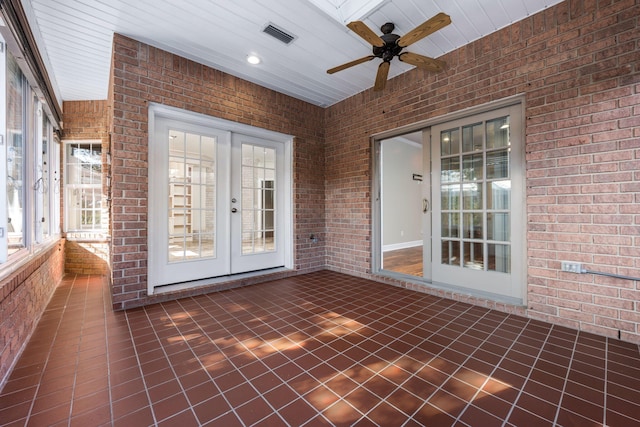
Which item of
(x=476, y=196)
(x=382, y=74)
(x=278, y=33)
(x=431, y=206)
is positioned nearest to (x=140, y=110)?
(x=278, y=33)

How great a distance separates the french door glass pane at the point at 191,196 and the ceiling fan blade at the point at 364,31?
7.70 feet

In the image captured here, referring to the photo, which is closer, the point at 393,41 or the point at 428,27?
the point at 428,27

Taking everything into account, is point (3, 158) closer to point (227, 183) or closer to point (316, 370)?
point (227, 183)

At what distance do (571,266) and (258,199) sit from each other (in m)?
3.73

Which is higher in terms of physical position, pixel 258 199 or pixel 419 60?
pixel 419 60

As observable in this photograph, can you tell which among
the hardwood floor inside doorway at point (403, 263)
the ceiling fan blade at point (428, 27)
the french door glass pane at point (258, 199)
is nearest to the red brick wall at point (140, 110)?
the french door glass pane at point (258, 199)

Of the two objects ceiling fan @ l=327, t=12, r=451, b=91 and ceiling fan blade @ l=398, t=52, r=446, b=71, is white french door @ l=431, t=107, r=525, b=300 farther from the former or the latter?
ceiling fan @ l=327, t=12, r=451, b=91

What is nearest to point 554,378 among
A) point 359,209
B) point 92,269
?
point 359,209

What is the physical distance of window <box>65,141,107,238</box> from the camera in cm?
470

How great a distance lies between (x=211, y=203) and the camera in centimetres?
372

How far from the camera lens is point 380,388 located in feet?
5.22

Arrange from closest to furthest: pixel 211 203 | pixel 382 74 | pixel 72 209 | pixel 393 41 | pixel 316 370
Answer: pixel 316 370 < pixel 393 41 < pixel 382 74 < pixel 211 203 < pixel 72 209

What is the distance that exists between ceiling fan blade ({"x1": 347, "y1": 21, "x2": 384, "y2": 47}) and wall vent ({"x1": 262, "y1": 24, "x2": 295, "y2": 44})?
947 millimetres

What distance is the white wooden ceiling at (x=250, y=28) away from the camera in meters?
2.51
